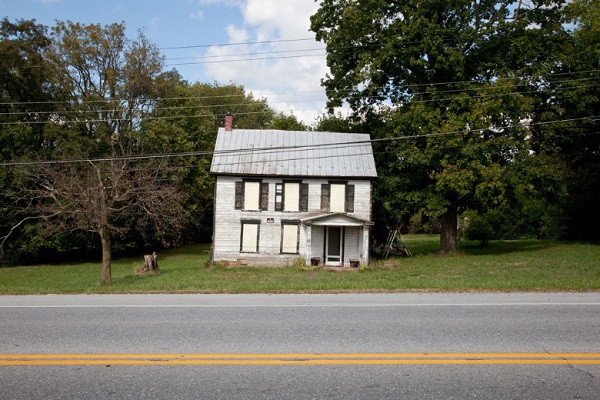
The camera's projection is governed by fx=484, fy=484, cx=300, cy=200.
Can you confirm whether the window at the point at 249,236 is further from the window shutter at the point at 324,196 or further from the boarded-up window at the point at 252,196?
the window shutter at the point at 324,196

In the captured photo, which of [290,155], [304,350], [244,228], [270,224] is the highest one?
[290,155]

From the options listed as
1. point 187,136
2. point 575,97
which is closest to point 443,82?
point 575,97

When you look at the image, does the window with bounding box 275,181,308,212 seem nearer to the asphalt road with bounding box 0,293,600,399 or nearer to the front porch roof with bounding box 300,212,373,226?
the front porch roof with bounding box 300,212,373,226

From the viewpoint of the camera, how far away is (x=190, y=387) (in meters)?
5.08

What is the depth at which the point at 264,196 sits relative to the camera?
88.3 feet

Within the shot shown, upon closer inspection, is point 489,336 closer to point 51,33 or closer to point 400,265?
point 400,265

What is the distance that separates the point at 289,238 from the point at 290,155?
4.85m

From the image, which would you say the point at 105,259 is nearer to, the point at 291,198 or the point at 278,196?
the point at 278,196

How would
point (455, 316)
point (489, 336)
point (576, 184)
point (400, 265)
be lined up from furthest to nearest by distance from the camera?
point (576, 184), point (400, 265), point (455, 316), point (489, 336)

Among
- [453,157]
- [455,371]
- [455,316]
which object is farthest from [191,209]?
[455,371]

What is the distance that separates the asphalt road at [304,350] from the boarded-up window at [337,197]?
17.4m

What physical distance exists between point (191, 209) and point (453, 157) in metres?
20.6

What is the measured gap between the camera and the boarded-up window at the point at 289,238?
2680cm

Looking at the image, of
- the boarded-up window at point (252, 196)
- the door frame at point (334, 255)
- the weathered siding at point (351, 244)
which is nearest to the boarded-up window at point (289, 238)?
the door frame at point (334, 255)
